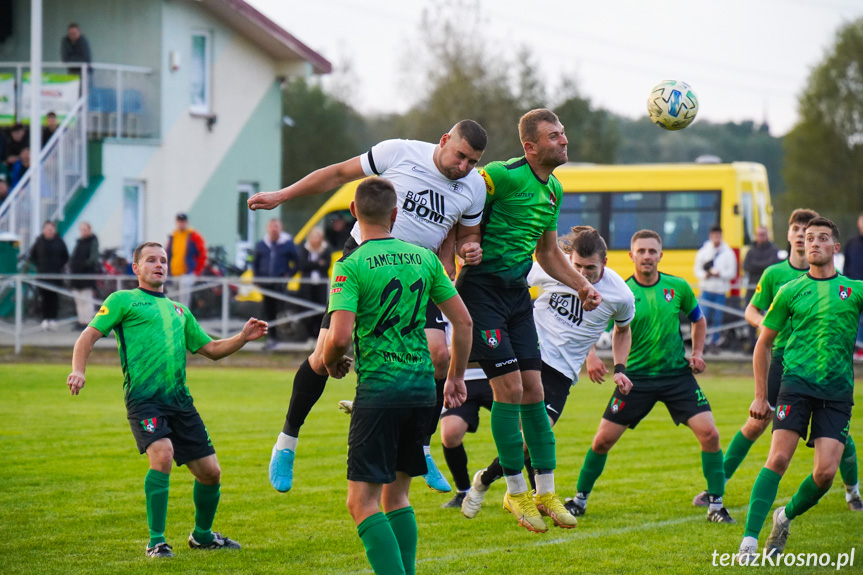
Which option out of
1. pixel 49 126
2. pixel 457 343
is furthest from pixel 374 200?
pixel 49 126

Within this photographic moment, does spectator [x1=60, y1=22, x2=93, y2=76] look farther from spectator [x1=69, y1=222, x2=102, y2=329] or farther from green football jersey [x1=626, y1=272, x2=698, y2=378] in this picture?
green football jersey [x1=626, y1=272, x2=698, y2=378]

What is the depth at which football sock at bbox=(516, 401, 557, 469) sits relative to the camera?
6.94 meters

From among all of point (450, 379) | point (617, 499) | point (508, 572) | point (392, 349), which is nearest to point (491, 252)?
point (450, 379)

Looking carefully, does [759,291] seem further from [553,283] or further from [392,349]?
[392,349]

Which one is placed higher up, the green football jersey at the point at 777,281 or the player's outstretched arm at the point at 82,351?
the green football jersey at the point at 777,281

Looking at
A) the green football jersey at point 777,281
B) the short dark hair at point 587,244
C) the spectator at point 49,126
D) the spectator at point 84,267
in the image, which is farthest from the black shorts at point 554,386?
the spectator at point 49,126

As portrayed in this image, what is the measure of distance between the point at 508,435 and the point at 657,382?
2.17 meters

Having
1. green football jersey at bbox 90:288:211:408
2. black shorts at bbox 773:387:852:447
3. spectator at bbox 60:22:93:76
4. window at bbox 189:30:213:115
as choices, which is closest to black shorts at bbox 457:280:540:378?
black shorts at bbox 773:387:852:447

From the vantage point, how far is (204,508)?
7086 mm

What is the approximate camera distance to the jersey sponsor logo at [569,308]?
839cm

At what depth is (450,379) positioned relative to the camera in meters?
5.99

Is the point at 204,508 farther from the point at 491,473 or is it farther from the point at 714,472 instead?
the point at 714,472

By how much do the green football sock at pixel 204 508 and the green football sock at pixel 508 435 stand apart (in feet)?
6.30

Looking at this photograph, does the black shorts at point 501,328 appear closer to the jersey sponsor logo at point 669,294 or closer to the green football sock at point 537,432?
the green football sock at point 537,432
